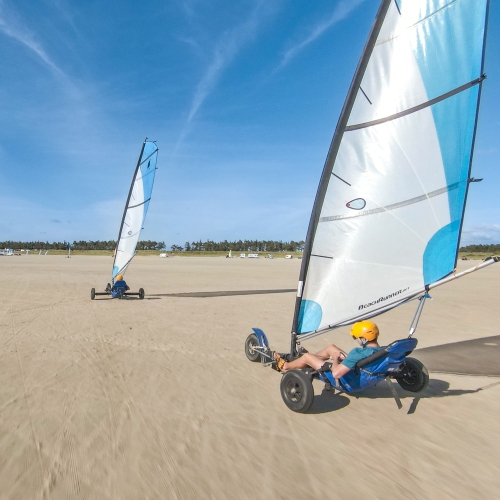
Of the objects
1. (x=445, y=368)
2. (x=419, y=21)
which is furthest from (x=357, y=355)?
(x=419, y=21)

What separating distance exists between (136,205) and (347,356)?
499 inches

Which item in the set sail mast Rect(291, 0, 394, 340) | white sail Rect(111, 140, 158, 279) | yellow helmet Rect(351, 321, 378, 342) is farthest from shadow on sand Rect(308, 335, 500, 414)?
white sail Rect(111, 140, 158, 279)

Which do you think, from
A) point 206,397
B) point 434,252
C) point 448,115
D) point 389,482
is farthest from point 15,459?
point 448,115

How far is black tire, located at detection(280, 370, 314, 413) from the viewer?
429 centimetres

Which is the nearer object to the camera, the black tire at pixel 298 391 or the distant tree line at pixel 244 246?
the black tire at pixel 298 391

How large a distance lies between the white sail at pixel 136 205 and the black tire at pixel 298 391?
1164 centimetres

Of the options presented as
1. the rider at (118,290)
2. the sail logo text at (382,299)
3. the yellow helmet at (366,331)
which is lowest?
the rider at (118,290)

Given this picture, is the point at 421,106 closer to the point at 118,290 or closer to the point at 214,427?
the point at 214,427

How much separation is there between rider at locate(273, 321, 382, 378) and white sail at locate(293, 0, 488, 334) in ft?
0.72

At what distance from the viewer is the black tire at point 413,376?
4.87m

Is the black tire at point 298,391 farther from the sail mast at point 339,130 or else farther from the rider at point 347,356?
the sail mast at point 339,130

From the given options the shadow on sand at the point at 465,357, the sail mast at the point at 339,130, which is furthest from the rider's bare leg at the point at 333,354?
the shadow on sand at the point at 465,357

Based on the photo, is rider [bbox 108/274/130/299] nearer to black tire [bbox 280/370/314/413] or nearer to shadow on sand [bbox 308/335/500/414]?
shadow on sand [bbox 308/335/500/414]

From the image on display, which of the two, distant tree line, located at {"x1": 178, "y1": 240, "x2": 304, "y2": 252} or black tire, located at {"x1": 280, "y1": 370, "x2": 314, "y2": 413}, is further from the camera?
distant tree line, located at {"x1": 178, "y1": 240, "x2": 304, "y2": 252}
